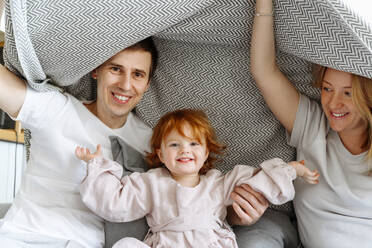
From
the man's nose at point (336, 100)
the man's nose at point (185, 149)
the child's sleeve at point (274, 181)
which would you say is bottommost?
the child's sleeve at point (274, 181)

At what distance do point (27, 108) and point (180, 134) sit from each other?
16.5 inches

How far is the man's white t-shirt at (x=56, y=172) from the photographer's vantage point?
41.0 inches

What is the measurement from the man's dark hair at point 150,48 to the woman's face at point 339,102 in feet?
1.71

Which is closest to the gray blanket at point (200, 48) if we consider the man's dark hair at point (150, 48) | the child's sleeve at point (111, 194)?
the man's dark hair at point (150, 48)

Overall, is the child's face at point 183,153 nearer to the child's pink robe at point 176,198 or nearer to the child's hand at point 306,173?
the child's pink robe at point 176,198

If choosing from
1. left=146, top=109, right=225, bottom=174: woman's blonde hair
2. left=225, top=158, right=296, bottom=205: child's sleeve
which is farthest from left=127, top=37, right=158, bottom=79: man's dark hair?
left=225, top=158, right=296, bottom=205: child's sleeve

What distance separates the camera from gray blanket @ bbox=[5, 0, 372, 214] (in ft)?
2.90

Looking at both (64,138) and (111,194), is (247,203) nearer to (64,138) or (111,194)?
(111,194)

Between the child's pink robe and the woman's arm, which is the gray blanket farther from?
the child's pink robe

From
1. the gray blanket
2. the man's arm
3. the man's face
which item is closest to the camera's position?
the gray blanket

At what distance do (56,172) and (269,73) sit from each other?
0.66 metres

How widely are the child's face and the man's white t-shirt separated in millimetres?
216

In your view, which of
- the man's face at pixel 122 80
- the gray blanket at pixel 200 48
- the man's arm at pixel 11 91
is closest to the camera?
the gray blanket at pixel 200 48

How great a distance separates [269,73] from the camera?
3.33 ft
